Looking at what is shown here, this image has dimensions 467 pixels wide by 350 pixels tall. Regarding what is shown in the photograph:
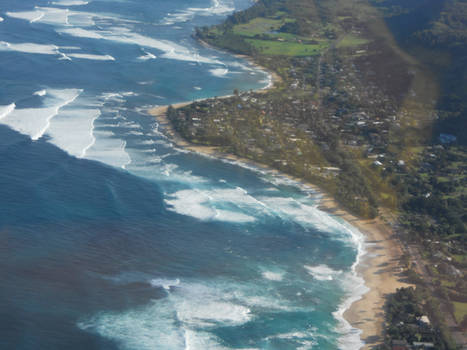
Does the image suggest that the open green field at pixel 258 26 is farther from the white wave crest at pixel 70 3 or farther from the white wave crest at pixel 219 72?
the white wave crest at pixel 70 3

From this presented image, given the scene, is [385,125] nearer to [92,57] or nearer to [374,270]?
[374,270]

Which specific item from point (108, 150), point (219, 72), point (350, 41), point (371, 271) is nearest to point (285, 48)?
point (350, 41)

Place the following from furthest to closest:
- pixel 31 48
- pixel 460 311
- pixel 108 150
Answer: pixel 31 48 → pixel 108 150 → pixel 460 311

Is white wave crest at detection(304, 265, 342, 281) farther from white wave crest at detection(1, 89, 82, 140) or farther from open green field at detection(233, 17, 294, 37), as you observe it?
open green field at detection(233, 17, 294, 37)

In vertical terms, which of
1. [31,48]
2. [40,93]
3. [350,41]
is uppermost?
[350,41]

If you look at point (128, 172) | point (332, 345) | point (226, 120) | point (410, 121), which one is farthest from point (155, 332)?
point (410, 121)

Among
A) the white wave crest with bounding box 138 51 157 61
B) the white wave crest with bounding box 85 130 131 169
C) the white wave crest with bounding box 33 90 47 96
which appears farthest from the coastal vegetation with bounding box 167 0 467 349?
the white wave crest with bounding box 33 90 47 96
